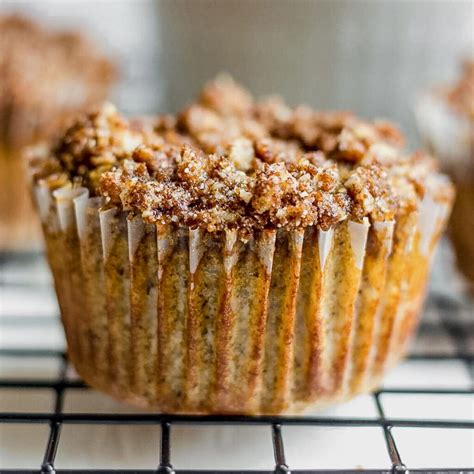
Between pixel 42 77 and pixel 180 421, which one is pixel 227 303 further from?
pixel 42 77

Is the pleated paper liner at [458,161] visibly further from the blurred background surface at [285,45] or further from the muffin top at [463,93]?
the blurred background surface at [285,45]

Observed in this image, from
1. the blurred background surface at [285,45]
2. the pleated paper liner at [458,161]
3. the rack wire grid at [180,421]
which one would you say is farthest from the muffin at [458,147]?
the blurred background surface at [285,45]

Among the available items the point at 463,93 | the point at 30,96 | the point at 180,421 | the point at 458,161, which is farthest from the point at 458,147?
the point at 30,96

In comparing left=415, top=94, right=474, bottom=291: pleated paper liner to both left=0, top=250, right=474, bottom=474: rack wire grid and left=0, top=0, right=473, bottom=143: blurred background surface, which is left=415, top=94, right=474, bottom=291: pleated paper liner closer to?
left=0, top=250, right=474, bottom=474: rack wire grid

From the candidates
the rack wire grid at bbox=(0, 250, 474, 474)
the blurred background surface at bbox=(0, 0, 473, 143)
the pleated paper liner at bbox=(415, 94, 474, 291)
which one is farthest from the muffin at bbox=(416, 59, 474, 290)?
the blurred background surface at bbox=(0, 0, 473, 143)

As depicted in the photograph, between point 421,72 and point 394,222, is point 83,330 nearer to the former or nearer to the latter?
point 394,222

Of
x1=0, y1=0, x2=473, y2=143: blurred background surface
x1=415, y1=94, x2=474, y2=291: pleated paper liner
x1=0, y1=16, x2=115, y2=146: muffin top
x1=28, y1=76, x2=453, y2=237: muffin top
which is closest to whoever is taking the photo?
x1=28, y1=76, x2=453, y2=237: muffin top
